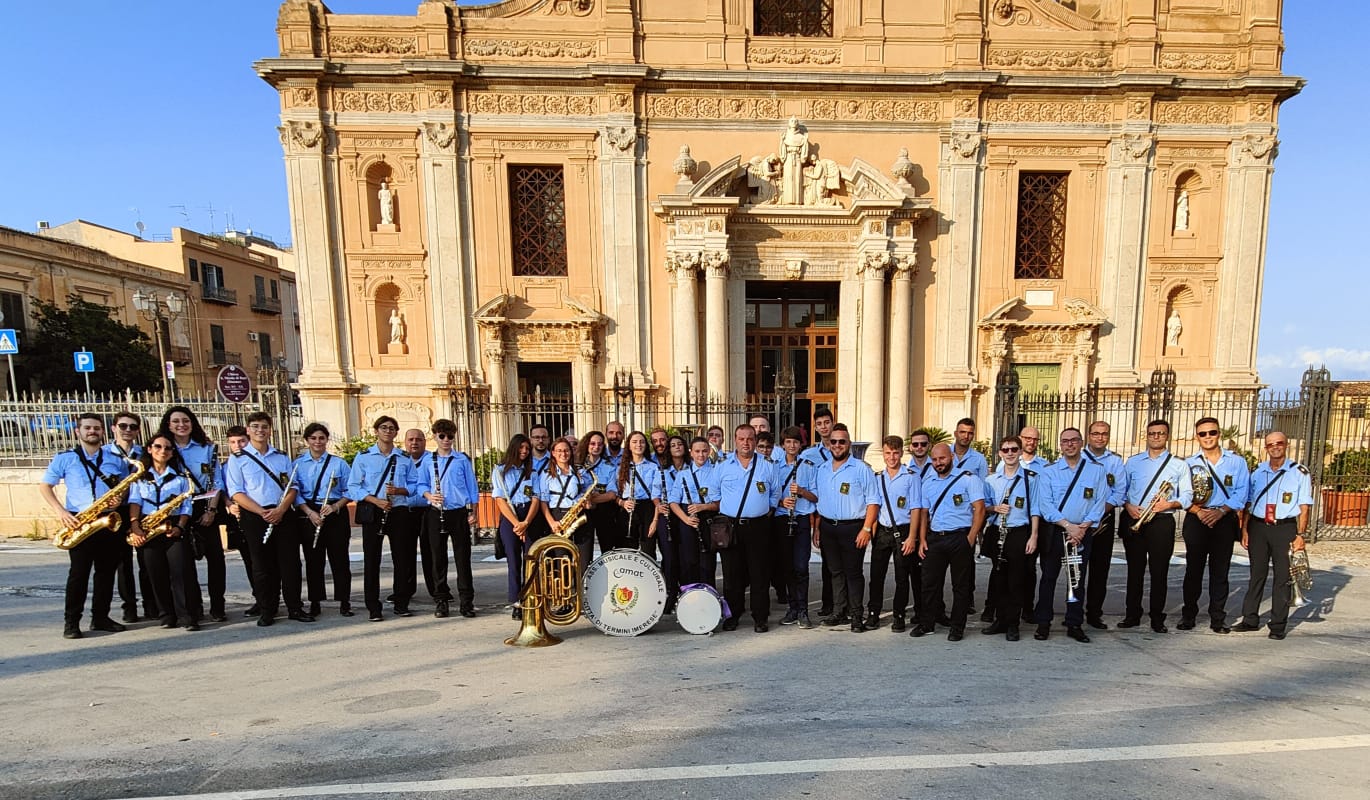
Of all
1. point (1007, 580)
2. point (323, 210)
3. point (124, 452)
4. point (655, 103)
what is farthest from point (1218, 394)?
point (323, 210)

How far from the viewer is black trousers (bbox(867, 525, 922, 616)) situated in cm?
545

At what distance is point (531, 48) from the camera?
14.9 m

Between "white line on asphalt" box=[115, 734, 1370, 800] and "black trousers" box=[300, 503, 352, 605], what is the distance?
294 centimetres

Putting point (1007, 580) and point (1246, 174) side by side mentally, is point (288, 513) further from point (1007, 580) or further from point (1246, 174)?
point (1246, 174)

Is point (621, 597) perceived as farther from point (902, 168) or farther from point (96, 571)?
point (902, 168)

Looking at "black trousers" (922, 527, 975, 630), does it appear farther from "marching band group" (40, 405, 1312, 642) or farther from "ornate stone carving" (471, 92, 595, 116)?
"ornate stone carving" (471, 92, 595, 116)

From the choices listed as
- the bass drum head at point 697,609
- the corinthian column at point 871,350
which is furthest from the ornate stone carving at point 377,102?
the bass drum head at point 697,609

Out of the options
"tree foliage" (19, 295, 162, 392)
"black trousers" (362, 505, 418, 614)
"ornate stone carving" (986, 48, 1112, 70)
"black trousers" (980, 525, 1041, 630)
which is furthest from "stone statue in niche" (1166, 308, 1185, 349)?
"tree foliage" (19, 295, 162, 392)

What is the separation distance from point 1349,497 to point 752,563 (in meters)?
10.7

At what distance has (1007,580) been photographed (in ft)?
17.4

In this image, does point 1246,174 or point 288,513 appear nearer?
point 288,513

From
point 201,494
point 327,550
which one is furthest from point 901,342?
point 201,494

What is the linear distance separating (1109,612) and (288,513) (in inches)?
322

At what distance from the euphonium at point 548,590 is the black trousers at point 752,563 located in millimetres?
1388
